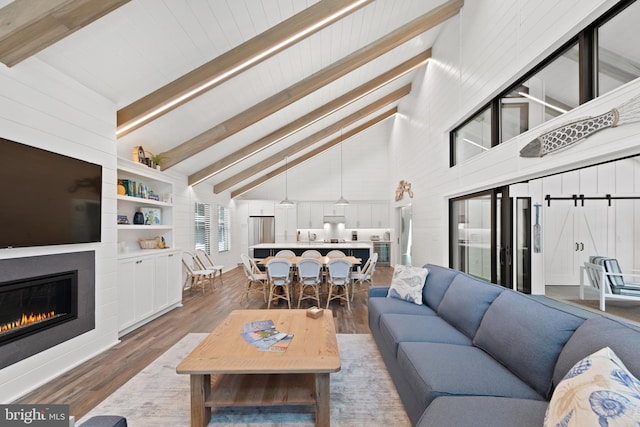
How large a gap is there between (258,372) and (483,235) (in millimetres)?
3714

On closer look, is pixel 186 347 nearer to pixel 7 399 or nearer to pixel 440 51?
pixel 7 399

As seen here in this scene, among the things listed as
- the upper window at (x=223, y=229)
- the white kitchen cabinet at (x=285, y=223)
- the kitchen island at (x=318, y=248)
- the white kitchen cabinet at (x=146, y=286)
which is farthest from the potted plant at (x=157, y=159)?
the white kitchen cabinet at (x=285, y=223)

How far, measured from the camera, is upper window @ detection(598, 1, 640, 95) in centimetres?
206

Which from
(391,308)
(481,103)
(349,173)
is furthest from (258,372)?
(349,173)

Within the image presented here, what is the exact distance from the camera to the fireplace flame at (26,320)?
91.8 inches

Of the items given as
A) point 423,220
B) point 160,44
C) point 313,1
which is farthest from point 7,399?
point 423,220

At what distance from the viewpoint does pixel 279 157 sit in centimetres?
816

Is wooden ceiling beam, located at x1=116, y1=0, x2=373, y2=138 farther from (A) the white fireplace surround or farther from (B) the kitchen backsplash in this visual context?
(B) the kitchen backsplash

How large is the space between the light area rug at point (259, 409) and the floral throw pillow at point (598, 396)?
4.08 ft

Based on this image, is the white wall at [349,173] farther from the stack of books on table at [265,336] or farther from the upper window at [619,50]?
the upper window at [619,50]

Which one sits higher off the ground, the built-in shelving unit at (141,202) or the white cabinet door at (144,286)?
the built-in shelving unit at (141,202)

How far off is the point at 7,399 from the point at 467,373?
11.1 ft

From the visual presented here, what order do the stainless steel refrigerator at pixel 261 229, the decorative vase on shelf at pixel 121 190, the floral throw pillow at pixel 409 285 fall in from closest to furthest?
the floral throw pillow at pixel 409 285 → the decorative vase on shelf at pixel 121 190 → the stainless steel refrigerator at pixel 261 229

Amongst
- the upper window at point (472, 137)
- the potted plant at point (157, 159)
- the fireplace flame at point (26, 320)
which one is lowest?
the fireplace flame at point (26, 320)
